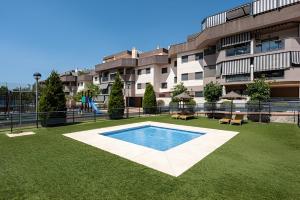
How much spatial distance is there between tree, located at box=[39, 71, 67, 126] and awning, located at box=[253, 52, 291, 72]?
22.4m

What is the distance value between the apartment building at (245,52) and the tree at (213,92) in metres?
1.10

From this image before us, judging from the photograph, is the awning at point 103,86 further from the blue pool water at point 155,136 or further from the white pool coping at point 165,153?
the white pool coping at point 165,153

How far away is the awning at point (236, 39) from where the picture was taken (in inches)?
922

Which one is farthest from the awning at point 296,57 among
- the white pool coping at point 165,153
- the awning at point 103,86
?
the awning at point 103,86

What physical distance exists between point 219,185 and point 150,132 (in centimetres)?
1028

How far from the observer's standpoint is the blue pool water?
1220 centimetres

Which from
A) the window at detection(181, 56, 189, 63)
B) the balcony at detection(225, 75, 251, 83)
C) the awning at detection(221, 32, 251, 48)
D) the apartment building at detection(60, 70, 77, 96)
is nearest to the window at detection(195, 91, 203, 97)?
the balcony at detection(225, 75, 251, 83)

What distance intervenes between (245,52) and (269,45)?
106 inches

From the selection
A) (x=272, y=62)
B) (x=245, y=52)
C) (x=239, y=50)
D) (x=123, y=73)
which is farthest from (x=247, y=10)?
(x=123, y=73)

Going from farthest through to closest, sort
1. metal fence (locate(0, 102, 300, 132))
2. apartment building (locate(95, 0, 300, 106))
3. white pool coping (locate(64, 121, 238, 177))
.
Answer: apartment building (locate(95, 0, 300, 106))
metal fence (locate(0, 102, 300, 132))
white pool coping (locate(64, 121, 238, 177))

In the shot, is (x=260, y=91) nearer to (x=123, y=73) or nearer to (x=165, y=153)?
(x=165, y=153)

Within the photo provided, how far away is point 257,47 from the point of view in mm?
23109

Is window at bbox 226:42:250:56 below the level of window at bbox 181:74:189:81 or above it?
above

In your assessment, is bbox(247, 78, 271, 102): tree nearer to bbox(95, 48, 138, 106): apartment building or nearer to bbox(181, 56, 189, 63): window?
bbox(181, 56, 189, 63): window
